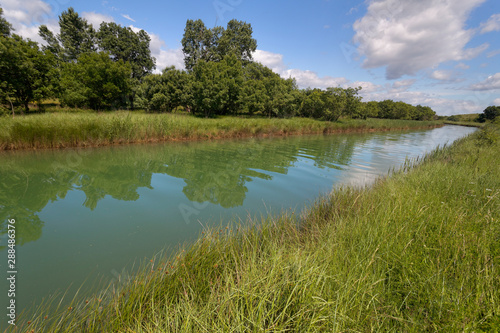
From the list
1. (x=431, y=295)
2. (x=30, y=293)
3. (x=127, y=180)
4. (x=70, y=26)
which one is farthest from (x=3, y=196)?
(x=70, y=26)

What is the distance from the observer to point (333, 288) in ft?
6.29

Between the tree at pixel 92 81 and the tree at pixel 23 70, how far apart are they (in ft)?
6.90

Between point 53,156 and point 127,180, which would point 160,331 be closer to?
point 127,180

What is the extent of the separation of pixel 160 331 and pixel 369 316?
163 cm

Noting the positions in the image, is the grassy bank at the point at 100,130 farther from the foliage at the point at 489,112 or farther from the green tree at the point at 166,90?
the foliage at the point at 489,112

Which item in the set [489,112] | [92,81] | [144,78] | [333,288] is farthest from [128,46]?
[489,112]

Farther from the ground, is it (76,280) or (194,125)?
(194,125)

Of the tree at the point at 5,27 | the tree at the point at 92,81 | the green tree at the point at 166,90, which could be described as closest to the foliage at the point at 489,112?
the green tree at the point at 166,90

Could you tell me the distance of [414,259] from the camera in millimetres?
2270

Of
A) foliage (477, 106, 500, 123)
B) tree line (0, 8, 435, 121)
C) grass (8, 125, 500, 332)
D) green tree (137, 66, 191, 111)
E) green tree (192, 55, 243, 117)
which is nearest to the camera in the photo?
grass (8, 125, 500, 332)

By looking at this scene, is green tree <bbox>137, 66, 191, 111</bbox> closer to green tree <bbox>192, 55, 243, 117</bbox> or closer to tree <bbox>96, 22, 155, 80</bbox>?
green tree <bbox>192, 55, 243, 117</bbox>

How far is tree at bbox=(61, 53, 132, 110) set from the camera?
24.2 meters

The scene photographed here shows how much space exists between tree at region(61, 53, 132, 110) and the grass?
30.2 meters

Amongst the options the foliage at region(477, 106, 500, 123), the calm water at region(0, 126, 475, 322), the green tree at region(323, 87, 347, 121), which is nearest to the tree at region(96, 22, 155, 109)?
the calm water at region(0, 126, 475, 322)
